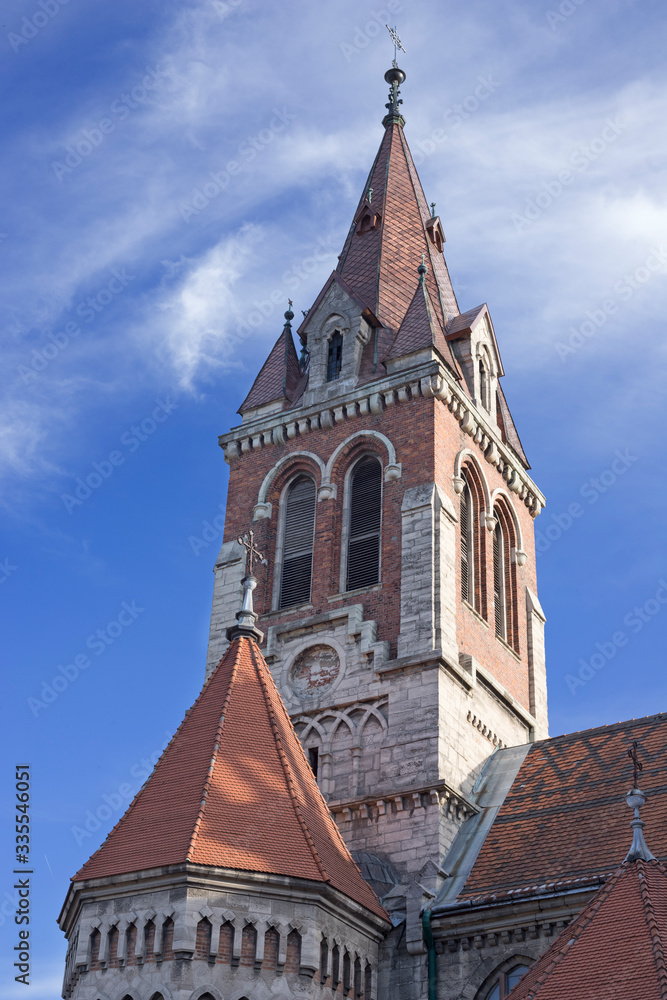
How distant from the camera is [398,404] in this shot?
87.8 ft

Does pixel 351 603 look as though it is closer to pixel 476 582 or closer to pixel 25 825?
pixel 476 582

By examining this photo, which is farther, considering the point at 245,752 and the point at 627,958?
the point at 245,752

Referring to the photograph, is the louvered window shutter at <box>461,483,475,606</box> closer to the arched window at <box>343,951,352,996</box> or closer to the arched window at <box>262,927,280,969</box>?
the arched window at <box>343,951,352,996</box>

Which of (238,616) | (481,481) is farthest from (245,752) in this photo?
(481,481)

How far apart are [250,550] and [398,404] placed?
4.11 meters

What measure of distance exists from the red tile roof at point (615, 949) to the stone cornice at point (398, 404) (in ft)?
38.9

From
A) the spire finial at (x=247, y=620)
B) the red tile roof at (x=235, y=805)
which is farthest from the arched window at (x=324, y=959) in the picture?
the spire finial at (x=247, y=620)

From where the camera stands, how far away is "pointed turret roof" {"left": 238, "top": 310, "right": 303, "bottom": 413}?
2923 centimetres

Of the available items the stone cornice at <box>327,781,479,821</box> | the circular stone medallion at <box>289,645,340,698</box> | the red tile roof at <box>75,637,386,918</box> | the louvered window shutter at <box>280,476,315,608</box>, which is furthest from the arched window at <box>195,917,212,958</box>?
the louvered window shutter at <box>280,476,315,608</box>

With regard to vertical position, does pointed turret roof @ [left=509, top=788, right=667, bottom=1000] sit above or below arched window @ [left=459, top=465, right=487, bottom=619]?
below

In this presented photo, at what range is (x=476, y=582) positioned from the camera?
2636cm

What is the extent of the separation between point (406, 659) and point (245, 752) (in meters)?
4.22

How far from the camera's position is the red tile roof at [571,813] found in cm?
1989

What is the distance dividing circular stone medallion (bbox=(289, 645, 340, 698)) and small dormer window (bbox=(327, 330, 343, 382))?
21.1 ft
